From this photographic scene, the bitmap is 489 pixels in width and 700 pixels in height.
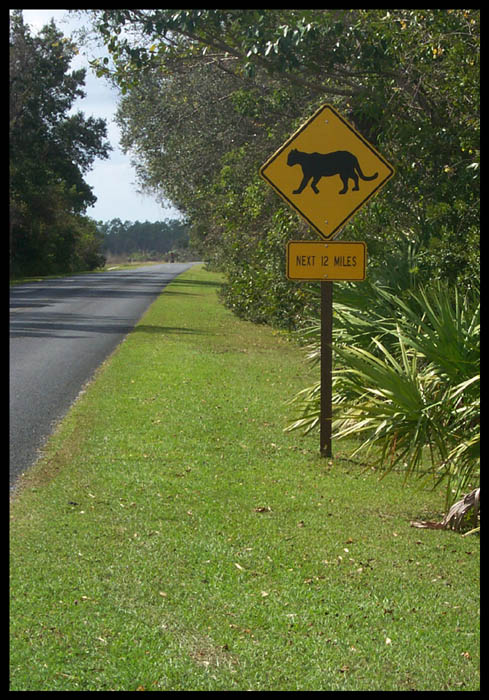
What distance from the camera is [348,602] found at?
482 centimetres

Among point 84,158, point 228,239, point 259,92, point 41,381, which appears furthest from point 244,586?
point 84,158

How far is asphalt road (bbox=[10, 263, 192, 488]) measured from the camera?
1003 centimetres

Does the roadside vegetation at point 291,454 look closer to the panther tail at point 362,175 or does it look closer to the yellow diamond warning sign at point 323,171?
the yellow diamond warning sign at point 323,171

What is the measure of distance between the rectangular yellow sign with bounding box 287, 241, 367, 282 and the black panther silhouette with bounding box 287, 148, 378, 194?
522 millimetres

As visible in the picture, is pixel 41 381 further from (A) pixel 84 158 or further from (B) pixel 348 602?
(A) pixel 84 158

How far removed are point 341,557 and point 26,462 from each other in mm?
3842

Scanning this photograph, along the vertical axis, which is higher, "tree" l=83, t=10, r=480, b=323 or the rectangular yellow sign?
"tree" l=83, t=10, r=480, b=323

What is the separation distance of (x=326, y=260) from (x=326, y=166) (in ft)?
2.93

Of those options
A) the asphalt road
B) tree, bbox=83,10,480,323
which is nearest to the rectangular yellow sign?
tree, bbox=83,10,480,323

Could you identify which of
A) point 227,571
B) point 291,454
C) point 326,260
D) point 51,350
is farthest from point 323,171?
point 51,350

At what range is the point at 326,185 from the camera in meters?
8.38

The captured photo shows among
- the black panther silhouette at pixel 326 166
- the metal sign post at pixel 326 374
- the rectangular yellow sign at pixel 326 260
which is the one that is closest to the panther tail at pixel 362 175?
the black panther silhouette at pixel 326 166

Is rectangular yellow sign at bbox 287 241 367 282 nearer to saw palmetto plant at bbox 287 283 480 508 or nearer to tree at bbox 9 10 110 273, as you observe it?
saw palmetto plant at bbox 287 283 480 508

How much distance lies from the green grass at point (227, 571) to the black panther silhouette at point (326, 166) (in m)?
2.64
